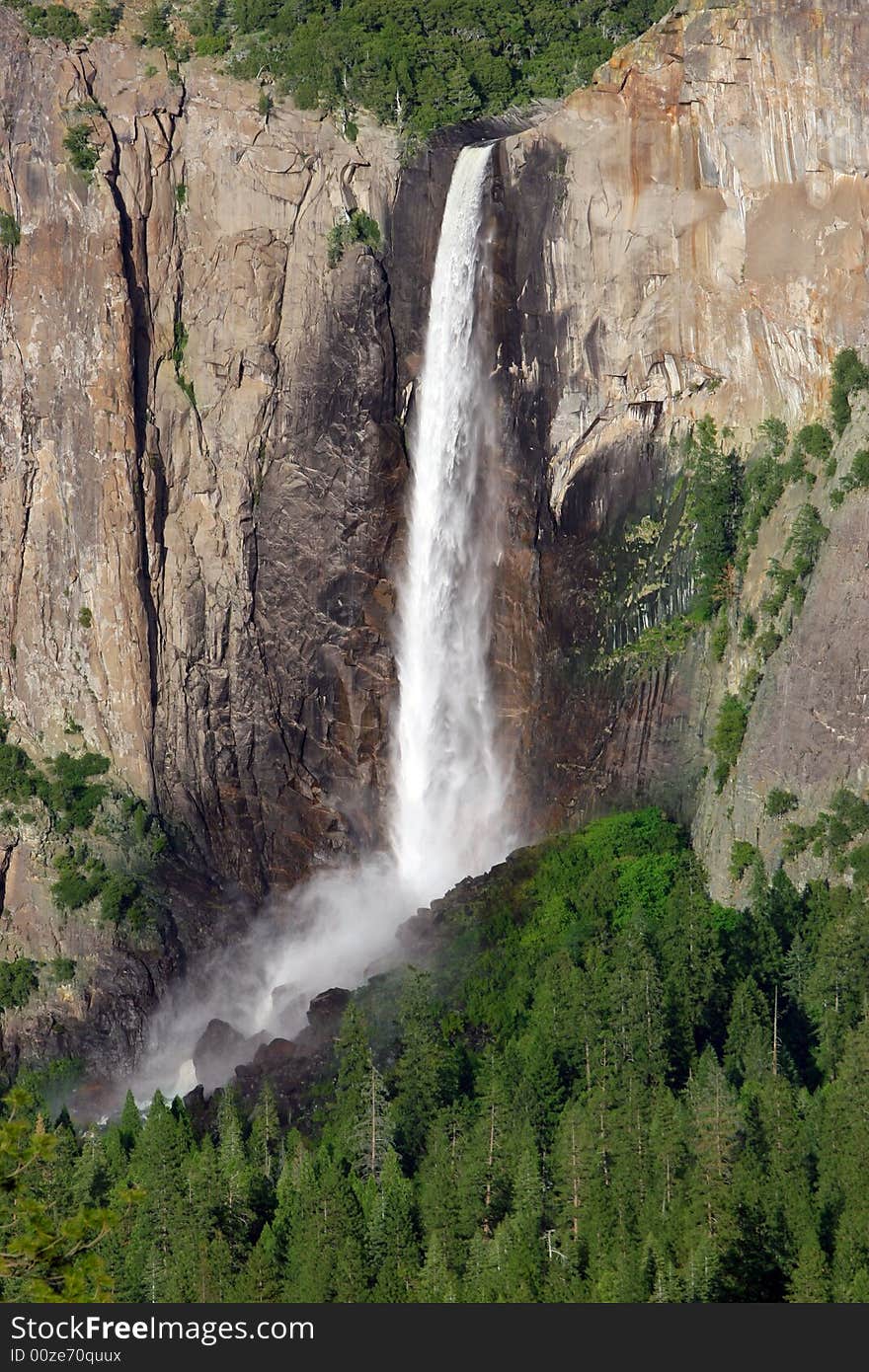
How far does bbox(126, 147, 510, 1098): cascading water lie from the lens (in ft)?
376

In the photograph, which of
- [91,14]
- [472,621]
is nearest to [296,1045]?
[472,621]

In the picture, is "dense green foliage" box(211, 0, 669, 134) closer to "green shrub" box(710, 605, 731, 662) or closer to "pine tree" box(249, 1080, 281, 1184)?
"green shrub" box(710, 605, 731, 662)

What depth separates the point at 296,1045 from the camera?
104 meters

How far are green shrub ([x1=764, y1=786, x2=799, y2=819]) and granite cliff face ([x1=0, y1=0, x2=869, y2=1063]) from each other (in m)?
9.42

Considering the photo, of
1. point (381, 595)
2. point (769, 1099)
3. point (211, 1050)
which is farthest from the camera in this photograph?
point (381, 595)

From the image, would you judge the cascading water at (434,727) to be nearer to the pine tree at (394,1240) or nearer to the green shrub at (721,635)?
the green shrub at (721,635)

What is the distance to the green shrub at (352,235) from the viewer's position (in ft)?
383

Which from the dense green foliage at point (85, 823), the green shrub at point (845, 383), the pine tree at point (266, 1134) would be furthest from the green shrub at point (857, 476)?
the dense green foliage at point (85, 823)

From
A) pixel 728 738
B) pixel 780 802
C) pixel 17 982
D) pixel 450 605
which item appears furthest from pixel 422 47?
pixel 17 982

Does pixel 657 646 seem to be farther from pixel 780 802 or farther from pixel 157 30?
pixel 157 30

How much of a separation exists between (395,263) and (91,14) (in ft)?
52.3

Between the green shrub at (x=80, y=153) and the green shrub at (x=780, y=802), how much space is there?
36187 mm

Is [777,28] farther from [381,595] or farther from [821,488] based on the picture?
[381,595]

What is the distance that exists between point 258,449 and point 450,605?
9532mm
